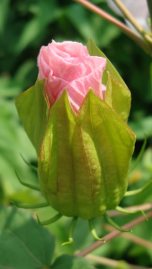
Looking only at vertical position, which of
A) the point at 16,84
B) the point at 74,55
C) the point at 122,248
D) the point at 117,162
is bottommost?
the point at 122,248

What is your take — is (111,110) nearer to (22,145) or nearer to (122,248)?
(122,248)

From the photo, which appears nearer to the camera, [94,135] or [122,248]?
[94,135]

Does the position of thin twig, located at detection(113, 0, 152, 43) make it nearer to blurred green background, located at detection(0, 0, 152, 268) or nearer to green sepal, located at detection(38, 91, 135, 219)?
green sepal, located at detection(38, 91, 135, 219)

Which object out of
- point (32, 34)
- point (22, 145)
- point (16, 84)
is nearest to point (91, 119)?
point (22, 145)

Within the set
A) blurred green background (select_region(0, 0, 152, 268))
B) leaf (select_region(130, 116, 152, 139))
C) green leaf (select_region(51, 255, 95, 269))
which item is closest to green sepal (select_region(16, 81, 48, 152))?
green leaf (select_region(51, 255, 95, 269))

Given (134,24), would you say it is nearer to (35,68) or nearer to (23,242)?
(23,242)

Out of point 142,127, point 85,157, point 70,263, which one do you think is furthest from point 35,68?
point 85,157
